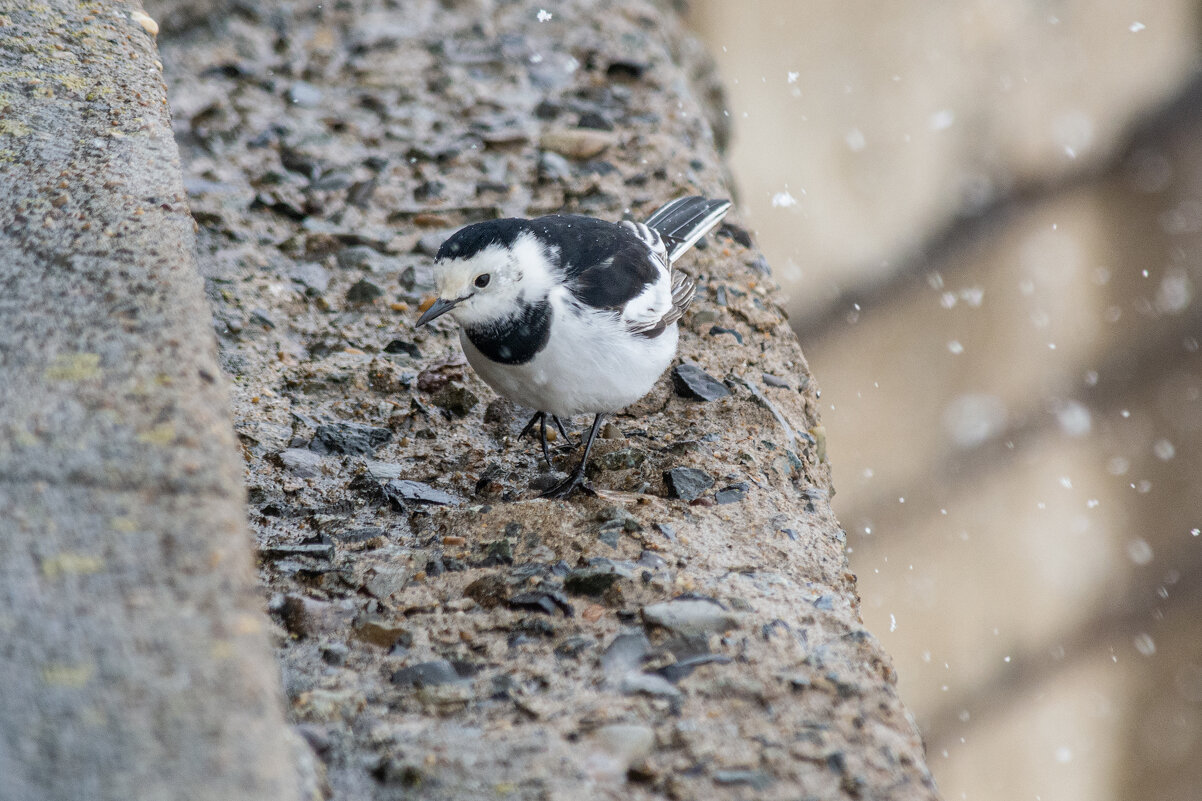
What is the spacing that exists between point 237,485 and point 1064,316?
6.31 meters

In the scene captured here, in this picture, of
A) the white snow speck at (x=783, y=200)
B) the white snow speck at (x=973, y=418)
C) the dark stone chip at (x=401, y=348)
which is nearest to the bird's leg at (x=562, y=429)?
the dark stone chip at (x=401, y=348)

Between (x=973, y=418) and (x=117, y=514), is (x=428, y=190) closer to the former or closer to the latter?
(x=117, y=514)

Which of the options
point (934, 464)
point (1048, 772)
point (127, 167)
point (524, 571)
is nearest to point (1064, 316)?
point (934, 464)

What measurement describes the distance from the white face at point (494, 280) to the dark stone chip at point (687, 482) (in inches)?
21.3

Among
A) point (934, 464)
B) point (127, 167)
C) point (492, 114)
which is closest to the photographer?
point (127, 167)

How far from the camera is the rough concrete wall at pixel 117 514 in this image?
1.32 m

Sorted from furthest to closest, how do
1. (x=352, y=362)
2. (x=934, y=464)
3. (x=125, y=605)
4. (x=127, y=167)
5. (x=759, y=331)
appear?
(x=934, y=464)
(x=759, y=331)
(x=352, y=362)
(x=127, y=167)
(x=125, y=605)

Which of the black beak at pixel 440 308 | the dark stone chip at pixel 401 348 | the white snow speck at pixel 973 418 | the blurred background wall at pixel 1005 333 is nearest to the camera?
the black beak at pixel 440 308

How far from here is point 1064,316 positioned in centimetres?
690

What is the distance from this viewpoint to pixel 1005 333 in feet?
22.5

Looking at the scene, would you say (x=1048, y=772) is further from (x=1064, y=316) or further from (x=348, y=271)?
(x=348, y=271)

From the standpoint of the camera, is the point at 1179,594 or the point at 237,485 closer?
the point at 237,485

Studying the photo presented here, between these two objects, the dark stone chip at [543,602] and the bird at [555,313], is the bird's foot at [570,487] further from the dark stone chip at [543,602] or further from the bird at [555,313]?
the dark stone chip at [543,602]

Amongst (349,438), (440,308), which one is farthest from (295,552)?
(440,308)
